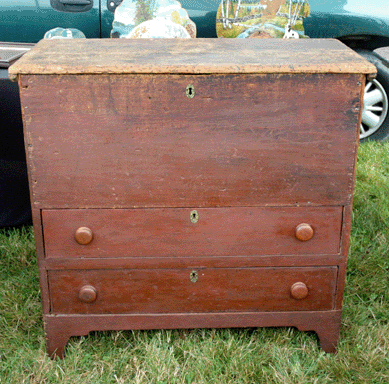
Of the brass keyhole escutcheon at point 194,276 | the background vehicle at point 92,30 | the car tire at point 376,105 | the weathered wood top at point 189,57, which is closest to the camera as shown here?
the weathered wood top at point 189,57

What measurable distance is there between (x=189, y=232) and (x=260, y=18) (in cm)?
198

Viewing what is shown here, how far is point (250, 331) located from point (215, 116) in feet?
3.23

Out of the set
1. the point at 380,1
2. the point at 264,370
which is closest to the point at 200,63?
the point at 264,370

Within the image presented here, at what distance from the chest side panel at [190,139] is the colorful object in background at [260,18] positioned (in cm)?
175

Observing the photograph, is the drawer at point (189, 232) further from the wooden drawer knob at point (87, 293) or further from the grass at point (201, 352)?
the grass at point (201, 352)

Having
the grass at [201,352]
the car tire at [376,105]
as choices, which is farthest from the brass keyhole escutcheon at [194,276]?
the car tire at [376,105]

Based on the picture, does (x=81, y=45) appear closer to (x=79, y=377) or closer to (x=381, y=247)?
(x=79, y=377)

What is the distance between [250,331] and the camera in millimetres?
2125

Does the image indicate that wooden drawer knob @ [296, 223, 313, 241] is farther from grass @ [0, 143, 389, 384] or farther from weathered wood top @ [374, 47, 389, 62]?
weathered wood top @ [374, 47, 389, 62]

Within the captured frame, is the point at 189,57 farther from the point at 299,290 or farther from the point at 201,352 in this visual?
the point at 201,352

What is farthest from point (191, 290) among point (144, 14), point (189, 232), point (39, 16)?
point (39, 16)

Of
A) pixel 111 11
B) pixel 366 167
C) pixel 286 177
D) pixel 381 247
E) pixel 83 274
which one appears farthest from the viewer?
pixel 366 167

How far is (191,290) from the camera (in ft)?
6.18

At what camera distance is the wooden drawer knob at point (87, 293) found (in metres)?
1.84
